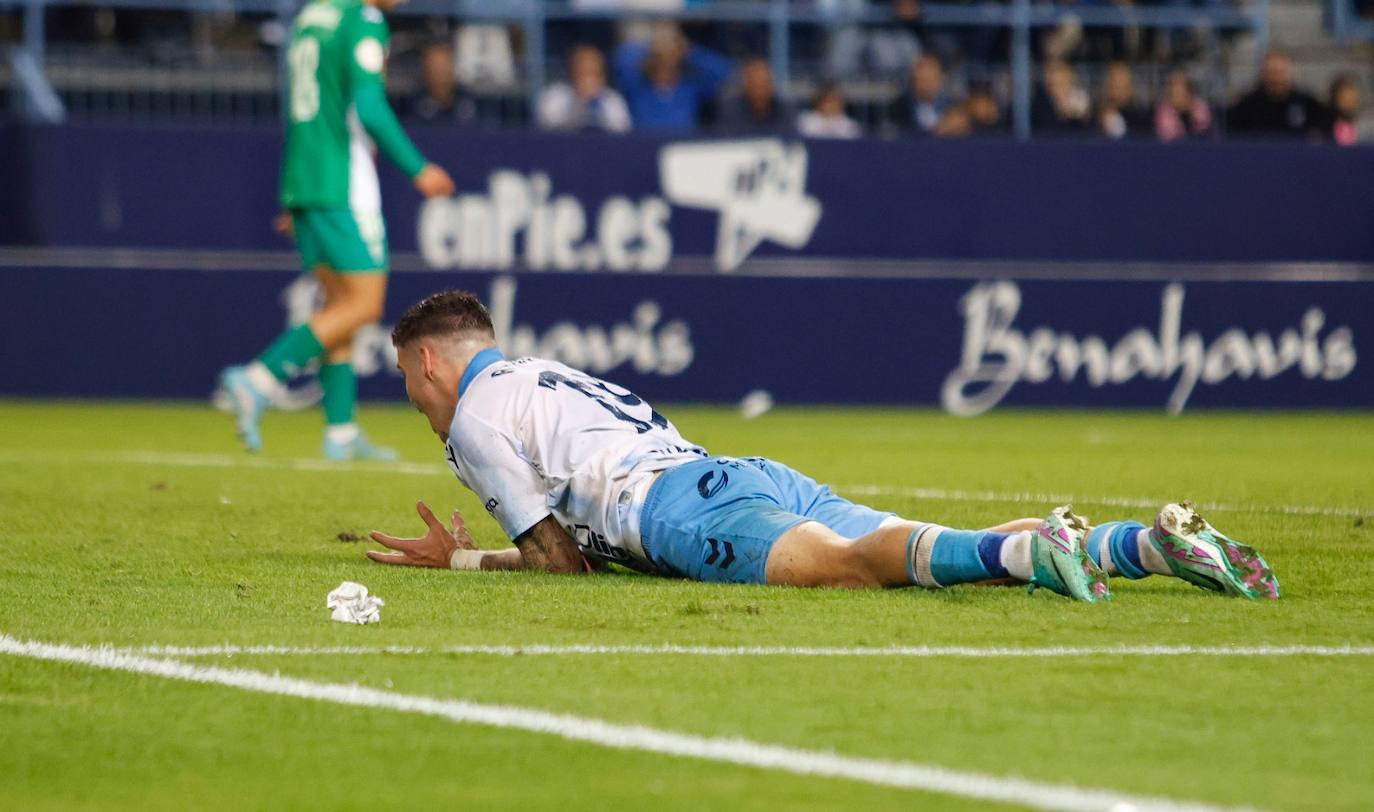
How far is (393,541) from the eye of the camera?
573 cm

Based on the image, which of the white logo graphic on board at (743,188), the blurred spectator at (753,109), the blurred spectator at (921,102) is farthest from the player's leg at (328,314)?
the blurred spectator at (921,102)

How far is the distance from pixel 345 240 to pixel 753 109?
6471mm

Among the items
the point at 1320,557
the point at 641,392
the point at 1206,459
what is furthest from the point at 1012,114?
the point at 1320,557

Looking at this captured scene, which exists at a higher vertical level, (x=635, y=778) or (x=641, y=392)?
(x=635, y=778)

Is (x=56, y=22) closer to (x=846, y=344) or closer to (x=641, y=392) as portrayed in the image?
(x=641, y=392)

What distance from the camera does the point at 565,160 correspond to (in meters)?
16.0

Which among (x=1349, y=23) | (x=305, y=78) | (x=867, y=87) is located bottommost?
(x=867, y=87)

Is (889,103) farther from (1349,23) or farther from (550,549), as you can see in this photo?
(550,549)

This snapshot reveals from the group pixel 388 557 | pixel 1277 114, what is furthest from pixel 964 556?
pixel 1277 114

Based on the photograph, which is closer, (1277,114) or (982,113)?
(982,113)

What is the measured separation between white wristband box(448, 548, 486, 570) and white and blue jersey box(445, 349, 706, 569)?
0.39 metres

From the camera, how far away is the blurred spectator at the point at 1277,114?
1702cm

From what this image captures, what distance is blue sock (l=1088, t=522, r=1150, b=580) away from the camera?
502 centimetres

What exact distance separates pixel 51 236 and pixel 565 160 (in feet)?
Result: 12.4
